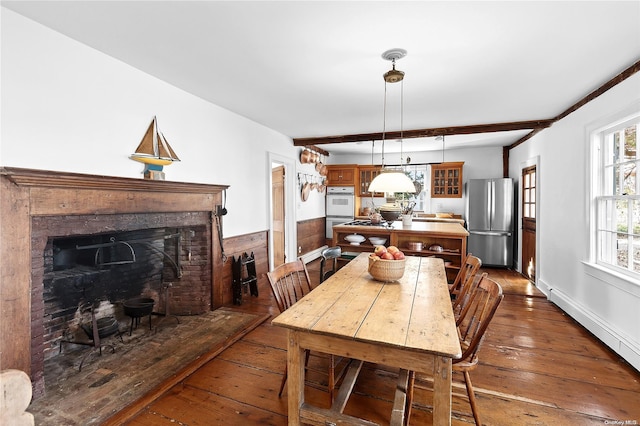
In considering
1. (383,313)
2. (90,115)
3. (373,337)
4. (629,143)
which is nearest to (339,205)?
(629,143)

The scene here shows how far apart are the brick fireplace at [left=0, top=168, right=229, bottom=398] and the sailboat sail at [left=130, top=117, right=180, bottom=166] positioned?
208mm

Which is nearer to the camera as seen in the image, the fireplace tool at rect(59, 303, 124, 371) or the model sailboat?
the fireplace tool at rect(59, 303, 124, 371)

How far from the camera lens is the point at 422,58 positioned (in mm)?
2393

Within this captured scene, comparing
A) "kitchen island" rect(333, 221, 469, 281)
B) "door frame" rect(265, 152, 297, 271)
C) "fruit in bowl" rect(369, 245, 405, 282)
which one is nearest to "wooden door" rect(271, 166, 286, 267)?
"door frame" rect(265, 152, 297, 271)

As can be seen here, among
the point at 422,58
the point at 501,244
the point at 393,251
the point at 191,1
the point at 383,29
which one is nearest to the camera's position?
the point at 191,1

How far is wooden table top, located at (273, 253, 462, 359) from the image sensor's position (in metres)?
1.36

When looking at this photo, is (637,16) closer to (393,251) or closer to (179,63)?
(393,251)

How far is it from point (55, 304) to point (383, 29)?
3.17 metres

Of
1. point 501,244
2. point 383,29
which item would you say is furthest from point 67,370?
point 501,244

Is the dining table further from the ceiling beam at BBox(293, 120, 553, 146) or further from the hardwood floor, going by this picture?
the ceiling beam at BBox(293, 120, 553, 146)

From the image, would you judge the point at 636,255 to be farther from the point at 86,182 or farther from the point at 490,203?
the point at 86,182

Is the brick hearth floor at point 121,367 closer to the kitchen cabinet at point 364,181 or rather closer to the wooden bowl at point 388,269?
the wooden bowl at point 388,269

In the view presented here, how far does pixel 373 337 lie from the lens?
1.37m

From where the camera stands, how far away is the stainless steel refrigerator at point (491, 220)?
557 centimetres
